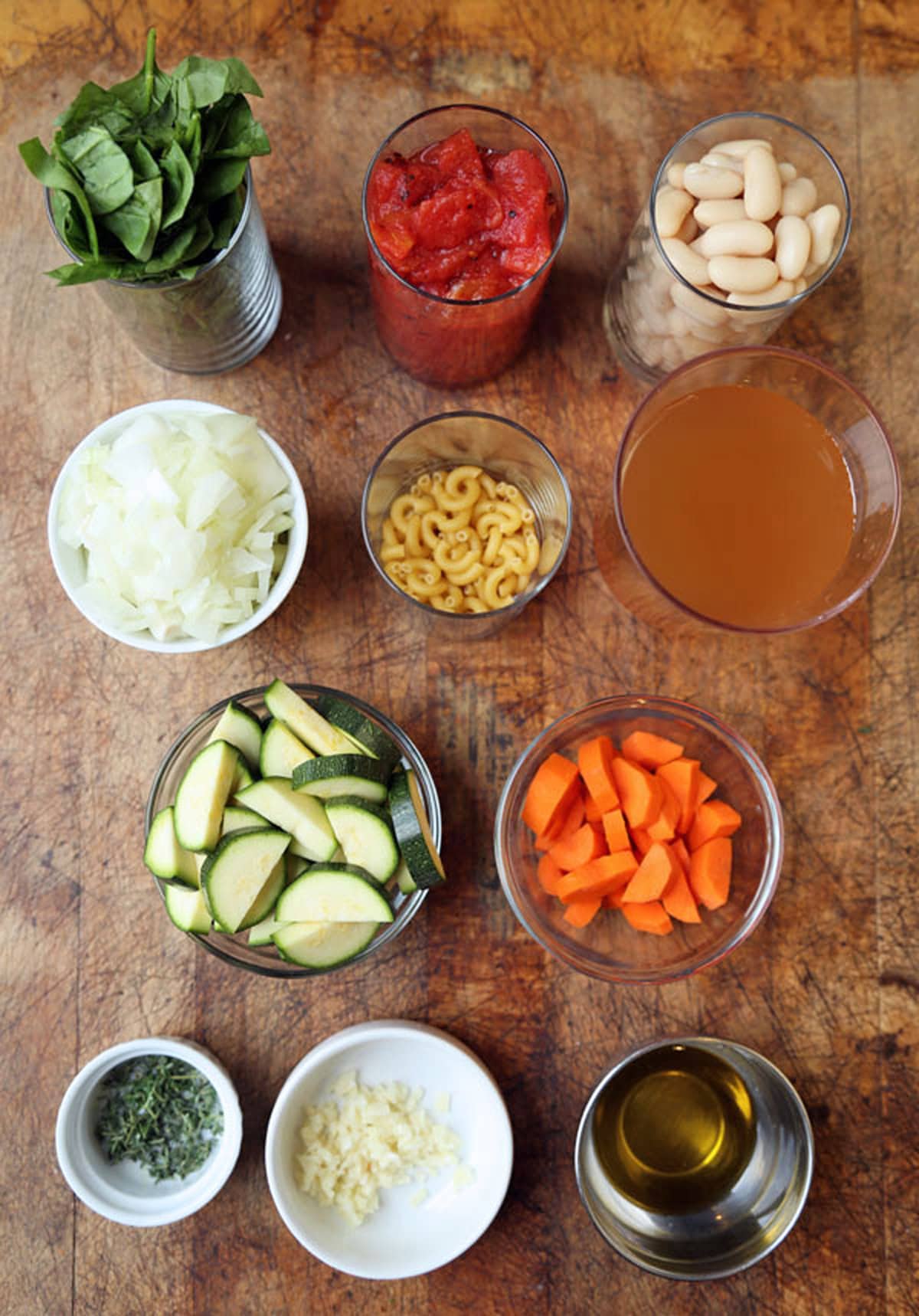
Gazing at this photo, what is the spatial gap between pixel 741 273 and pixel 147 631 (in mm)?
1051

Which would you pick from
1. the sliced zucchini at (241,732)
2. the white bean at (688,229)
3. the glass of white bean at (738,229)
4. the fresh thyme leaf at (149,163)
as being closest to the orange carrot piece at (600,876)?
the sliced zucchini at (241,732)

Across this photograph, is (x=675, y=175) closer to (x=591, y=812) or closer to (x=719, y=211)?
(x=719, y=211)

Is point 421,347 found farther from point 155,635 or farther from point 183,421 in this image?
point 155,635

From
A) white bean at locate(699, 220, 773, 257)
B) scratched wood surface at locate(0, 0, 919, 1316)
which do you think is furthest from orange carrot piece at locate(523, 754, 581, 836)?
white bean at locate(699, 220, 773, 257)

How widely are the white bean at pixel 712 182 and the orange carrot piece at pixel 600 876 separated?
1.02 m

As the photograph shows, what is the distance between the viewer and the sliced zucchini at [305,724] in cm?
162

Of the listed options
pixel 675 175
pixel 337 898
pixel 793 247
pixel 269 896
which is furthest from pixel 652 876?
pixel 675 175

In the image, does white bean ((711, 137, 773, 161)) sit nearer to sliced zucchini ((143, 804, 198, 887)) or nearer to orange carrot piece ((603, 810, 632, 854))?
orange carrot piece ((603, 810, 632, 854))

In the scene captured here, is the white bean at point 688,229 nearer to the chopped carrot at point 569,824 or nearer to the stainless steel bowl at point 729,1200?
the chopped carrot at point 569,824

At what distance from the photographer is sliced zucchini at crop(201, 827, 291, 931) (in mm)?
1553

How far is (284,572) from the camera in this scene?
1.67 meters

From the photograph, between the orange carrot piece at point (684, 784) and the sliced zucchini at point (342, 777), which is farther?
the orange carrot piece at point (684, 784)

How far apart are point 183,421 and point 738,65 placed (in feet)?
3.82

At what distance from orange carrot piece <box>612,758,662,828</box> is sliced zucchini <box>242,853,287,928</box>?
0.54 meters
